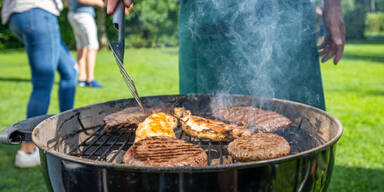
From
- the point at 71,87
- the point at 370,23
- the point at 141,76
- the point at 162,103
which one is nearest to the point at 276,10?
the point at 162,103

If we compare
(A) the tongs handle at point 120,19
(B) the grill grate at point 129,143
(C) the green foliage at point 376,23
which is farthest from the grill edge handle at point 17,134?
(C) the green foliage at point 376,23

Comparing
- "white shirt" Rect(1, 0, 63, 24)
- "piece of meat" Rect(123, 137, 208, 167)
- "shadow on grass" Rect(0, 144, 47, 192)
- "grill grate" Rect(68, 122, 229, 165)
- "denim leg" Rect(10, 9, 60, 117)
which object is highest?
"white shirt" Rect(1, 0, 63, 24)

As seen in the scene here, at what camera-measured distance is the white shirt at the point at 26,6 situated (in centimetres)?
315

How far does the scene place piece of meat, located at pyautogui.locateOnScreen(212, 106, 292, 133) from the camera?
6.70 ft

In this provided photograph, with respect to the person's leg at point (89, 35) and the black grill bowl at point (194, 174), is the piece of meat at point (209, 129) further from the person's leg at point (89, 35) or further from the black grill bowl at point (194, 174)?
the person's leg at point (89, 35)

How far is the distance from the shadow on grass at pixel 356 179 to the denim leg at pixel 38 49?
3061 mm

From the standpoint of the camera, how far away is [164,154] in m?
1.52

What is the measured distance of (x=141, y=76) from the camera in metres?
9.20

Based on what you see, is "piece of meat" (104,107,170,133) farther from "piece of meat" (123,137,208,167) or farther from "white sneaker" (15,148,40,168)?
"white sneaker" (15,148,40,168)

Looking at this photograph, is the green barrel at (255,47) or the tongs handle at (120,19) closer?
the tongs handle at (120,19)

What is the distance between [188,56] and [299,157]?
5.92 ft

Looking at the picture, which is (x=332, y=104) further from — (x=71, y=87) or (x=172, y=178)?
(x=172, y=178)

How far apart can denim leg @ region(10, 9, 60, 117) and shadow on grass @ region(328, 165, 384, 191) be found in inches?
120

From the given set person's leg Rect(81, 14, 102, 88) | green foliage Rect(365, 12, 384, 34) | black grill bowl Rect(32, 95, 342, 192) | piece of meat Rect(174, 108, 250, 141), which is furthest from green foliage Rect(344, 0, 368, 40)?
black grill bowl Rect(32, 95, 342, 192)
